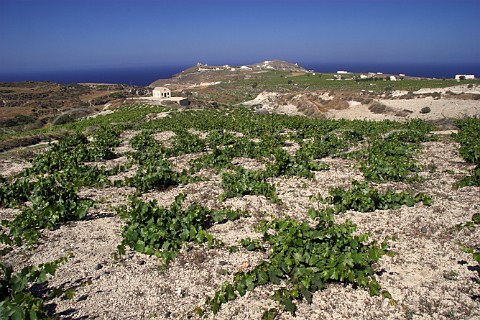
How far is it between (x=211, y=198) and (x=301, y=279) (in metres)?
4.65

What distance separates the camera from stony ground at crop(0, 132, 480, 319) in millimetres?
5156

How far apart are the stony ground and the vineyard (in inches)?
1.0

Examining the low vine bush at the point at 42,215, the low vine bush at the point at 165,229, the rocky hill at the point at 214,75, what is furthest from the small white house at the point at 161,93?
the low vine bush at the point at 165,229

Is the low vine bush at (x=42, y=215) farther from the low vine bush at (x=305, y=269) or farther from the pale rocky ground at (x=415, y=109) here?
the pale rocky ground at (x=415, y=109)

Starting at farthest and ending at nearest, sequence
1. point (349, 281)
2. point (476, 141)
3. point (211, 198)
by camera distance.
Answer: point (476, 141)
point (211, 198)
point (349, 281)

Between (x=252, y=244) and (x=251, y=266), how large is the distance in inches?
19.4

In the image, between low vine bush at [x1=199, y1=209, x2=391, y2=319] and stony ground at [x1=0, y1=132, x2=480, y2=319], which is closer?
stony ground at [x1=0, y1=132, x2=480, y2=319]

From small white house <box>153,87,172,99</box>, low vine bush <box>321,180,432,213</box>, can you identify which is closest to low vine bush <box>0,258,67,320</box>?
low vine bush <box>321,180,432,213</box>

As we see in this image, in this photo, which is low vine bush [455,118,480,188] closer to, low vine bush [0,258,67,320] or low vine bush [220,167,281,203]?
low vine bush [220,167,281,203]

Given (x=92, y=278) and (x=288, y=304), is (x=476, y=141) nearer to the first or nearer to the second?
(x=288, y=304)

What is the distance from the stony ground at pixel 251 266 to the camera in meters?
5.16

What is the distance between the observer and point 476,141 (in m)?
14.3

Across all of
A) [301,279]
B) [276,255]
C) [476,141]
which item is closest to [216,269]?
[276,255]

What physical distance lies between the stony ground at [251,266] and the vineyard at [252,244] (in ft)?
0.08
